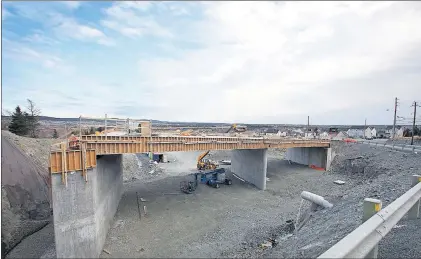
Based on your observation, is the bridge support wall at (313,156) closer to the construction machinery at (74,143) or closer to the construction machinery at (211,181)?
the construction machinery at (211,181)

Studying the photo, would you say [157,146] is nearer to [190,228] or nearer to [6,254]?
[190,228]

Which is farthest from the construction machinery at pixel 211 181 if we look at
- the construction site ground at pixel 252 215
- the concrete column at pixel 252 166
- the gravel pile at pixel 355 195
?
the gravel pile at pixel 355 195

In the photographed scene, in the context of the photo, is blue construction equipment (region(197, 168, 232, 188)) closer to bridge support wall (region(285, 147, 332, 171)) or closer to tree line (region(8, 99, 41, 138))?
bridge support wall (region(285, 147, 332, 171))

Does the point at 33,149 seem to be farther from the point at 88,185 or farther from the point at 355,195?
the point at 355,195

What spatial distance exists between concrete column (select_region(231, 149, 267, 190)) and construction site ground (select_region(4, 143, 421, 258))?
1244mm

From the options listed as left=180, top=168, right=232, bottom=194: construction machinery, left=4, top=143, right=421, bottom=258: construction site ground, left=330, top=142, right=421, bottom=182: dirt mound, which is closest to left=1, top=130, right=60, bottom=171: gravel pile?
left=4, top=143, right=421, bottom=258: construction site ground

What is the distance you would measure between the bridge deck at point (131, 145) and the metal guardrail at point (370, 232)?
13.1m

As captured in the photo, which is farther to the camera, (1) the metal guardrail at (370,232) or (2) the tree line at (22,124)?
(2) the tree line at (22,124)

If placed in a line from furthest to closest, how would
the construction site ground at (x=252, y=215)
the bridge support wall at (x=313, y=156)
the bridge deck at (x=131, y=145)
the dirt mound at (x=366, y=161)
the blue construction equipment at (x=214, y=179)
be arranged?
the bridge support wall at (x=313, y=156) < the blue construction equipment at (x=214, y=179) < the dirt mound at (x=366, y=161) < the bridge deck at (x=131, y=145) < the construction site ground at (x=252, y=215)

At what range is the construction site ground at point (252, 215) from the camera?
899cm

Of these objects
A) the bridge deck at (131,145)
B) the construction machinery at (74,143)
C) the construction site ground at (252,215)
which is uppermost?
the construction machinery at (74,143)

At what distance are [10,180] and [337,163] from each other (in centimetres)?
3978

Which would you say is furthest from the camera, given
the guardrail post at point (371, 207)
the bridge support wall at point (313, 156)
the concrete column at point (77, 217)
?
the bridge support wall at point (313, 156)

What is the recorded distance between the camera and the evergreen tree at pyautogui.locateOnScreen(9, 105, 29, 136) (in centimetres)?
3941
